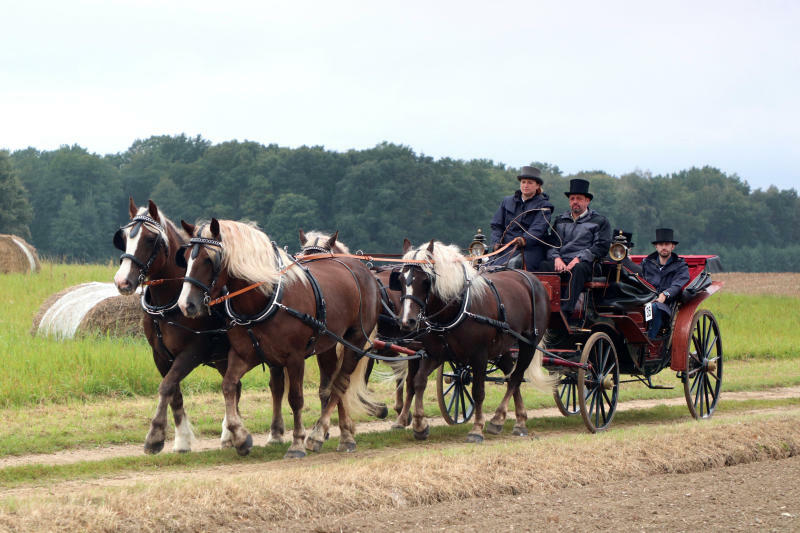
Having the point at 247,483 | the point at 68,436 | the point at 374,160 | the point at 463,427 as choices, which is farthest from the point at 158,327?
the point at 374,160

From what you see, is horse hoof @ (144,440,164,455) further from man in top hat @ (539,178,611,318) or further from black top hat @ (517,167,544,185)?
black top hat @ (517,167,544,185)

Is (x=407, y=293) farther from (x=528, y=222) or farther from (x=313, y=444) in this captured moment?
(x=528, y=222)

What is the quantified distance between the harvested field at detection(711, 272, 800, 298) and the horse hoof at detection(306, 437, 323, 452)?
83.8ft

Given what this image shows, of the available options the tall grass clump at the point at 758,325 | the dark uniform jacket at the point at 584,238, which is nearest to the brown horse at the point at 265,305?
the dark uniform jacket at the point at 584,238

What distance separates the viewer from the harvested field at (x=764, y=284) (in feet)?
108

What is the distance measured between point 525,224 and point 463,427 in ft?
8.10

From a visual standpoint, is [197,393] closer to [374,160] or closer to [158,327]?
[158,327]

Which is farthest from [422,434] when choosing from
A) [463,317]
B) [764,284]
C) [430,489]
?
[764,284]

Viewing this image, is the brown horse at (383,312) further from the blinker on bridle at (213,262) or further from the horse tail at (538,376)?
the blinker on bridle at (213,262)

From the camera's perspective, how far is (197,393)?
1184 cm

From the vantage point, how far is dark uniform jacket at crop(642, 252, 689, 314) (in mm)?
11133

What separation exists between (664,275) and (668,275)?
49mm

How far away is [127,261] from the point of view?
7492 mm

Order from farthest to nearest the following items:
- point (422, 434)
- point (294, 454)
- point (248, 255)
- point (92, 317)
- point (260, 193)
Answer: point (260, 193)
point (92, 317)
point (422, 434)
point (294, 454)
point (248, 255)
